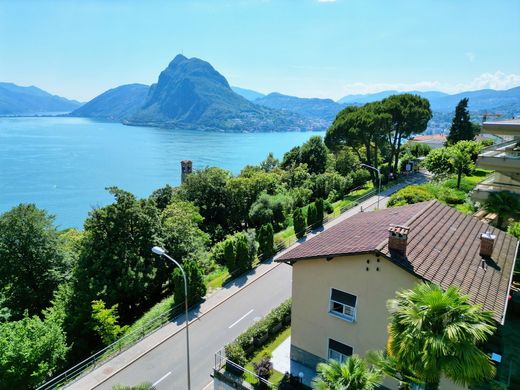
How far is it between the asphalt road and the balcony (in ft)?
51.7

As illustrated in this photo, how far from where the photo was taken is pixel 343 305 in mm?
14227

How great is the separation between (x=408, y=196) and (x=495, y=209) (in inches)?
440

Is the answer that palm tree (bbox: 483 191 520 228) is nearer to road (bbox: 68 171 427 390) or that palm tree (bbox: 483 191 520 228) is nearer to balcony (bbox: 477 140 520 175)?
balcony (bbox: 477 140 520 175)

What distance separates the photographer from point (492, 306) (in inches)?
445

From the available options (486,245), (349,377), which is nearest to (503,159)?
(486,245)

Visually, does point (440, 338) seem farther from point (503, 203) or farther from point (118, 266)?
point (118, 266)

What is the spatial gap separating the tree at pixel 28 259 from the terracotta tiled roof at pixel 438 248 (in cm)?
2214

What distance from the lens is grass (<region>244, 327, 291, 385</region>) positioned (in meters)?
15.2

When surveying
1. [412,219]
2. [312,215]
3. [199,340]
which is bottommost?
[199,340]

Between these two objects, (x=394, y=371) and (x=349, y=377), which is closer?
(x=349, y=377)

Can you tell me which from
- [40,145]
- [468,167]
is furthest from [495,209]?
[40,145]

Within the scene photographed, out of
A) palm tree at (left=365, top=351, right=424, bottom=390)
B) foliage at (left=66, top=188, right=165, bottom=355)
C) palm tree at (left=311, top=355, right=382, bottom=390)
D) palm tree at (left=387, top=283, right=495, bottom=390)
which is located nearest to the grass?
palm tree at (left=311, top=355, right=382, bottom=390)

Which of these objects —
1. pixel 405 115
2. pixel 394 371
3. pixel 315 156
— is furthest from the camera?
pixel 315 156

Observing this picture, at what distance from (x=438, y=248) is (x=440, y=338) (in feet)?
21.1
